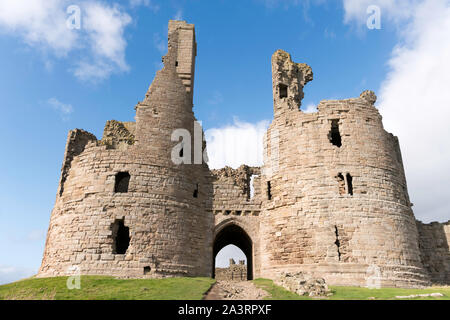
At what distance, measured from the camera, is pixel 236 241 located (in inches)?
889

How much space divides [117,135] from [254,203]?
8.12m

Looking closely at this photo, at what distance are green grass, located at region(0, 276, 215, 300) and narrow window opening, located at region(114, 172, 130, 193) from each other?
474 cm

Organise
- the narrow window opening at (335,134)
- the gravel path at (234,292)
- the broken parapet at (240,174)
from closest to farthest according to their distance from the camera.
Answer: the gravel path at (234,292), the narrow window opening at (335,134), the broken parapet at (240,174)

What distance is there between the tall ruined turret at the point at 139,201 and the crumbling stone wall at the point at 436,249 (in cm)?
1186

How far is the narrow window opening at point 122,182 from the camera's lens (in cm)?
1725

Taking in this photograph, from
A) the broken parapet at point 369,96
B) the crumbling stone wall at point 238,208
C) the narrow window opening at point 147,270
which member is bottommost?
the narrow window opening at point 147,270

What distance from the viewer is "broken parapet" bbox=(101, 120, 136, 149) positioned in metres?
19.3

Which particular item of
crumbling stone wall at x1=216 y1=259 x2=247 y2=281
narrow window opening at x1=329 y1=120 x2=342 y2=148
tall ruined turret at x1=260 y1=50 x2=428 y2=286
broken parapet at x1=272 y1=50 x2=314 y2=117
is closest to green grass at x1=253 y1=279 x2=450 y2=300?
tall ruined turret at x1=260 y1=50 x2=428 y2=286

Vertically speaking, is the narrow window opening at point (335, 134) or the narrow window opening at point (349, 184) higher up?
the narrow window opening at point (335, 134)

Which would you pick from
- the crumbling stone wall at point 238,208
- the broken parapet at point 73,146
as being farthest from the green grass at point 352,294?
the broken parapet at point 73,146

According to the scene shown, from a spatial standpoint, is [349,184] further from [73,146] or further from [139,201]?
[73,146]

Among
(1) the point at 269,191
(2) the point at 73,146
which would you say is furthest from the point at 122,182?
(1) the point at 269,191

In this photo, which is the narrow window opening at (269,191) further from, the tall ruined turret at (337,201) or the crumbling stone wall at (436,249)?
the crumbling stone wall at (436,249)
